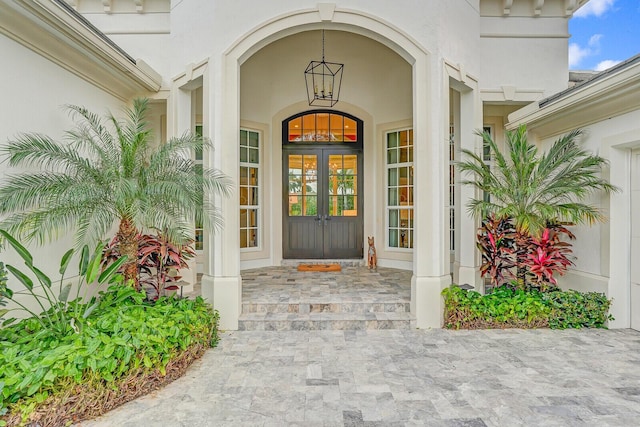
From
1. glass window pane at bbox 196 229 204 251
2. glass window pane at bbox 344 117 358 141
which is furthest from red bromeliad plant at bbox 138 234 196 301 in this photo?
glass window pane at bbox 344 117 358 141

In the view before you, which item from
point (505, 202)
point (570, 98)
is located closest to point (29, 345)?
point (505, 202)

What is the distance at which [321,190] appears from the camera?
8.03m

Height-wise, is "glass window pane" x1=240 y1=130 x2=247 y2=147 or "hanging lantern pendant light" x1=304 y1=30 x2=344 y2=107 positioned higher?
"hanging lantern pendant light" x1=304 y1=30 x2=344 y2=107

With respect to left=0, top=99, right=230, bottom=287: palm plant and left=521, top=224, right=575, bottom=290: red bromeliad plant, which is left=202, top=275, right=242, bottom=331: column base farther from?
left=521, top=224, right=575, bottom=290: red bromeliad plant

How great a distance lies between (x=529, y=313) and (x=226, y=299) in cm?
383

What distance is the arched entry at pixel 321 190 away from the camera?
7984 millimetres

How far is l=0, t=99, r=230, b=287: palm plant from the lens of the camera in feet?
11.3

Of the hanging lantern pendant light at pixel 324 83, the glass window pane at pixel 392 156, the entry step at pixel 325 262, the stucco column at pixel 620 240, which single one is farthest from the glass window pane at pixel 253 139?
the stucco column at pixel 620 240

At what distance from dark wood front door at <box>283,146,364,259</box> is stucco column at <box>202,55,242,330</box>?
10.6 ft

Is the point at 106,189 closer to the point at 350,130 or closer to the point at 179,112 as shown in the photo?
the point at 179,112

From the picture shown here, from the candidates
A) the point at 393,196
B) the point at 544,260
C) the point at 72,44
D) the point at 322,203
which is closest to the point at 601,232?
the point at 544,260

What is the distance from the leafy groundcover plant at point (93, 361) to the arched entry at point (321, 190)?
433cm

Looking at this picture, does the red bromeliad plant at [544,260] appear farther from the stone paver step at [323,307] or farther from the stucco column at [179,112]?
the stucco column at [179,112]

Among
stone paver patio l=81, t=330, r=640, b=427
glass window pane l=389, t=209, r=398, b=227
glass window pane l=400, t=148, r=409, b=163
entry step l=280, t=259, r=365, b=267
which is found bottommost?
stone paver patio l=81, t=330, r=640, b=427
